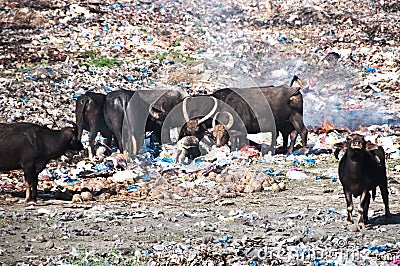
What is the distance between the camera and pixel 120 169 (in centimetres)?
1171

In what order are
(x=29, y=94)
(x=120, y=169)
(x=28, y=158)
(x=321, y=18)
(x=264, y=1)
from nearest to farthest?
(x=28, y=158) < (x=120, y=169) < (x=29, y=94) < (x=321, y=18) < (x=264, y=1)

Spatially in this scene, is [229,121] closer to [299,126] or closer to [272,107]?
[272,107]

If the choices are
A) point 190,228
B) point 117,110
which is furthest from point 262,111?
point 190,228

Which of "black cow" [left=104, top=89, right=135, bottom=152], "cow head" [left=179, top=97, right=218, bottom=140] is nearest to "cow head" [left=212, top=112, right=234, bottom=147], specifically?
"cow head" [left=179, top=97, right=218, bottom=140]

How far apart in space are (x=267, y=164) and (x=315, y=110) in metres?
4.81

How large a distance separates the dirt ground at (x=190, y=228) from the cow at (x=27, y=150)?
36cm

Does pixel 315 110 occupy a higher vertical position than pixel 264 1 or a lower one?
lower

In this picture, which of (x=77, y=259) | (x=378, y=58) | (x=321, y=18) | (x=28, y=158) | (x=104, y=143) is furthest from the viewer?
(x=321, y=18)

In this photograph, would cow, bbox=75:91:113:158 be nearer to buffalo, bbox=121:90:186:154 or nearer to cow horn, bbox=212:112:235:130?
buffalo, bbox=121:90:186:154

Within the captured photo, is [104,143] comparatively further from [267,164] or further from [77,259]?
[77,259]

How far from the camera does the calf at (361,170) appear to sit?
23.9ft

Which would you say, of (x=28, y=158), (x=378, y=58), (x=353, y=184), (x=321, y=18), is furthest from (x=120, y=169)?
(x=321, y=18)

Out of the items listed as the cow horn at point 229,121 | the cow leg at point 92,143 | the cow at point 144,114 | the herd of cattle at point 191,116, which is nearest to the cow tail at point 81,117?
the herd of cattle at point 191,116

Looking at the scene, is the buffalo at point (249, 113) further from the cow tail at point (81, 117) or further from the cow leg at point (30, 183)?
the cow leg at point (30, 183)
